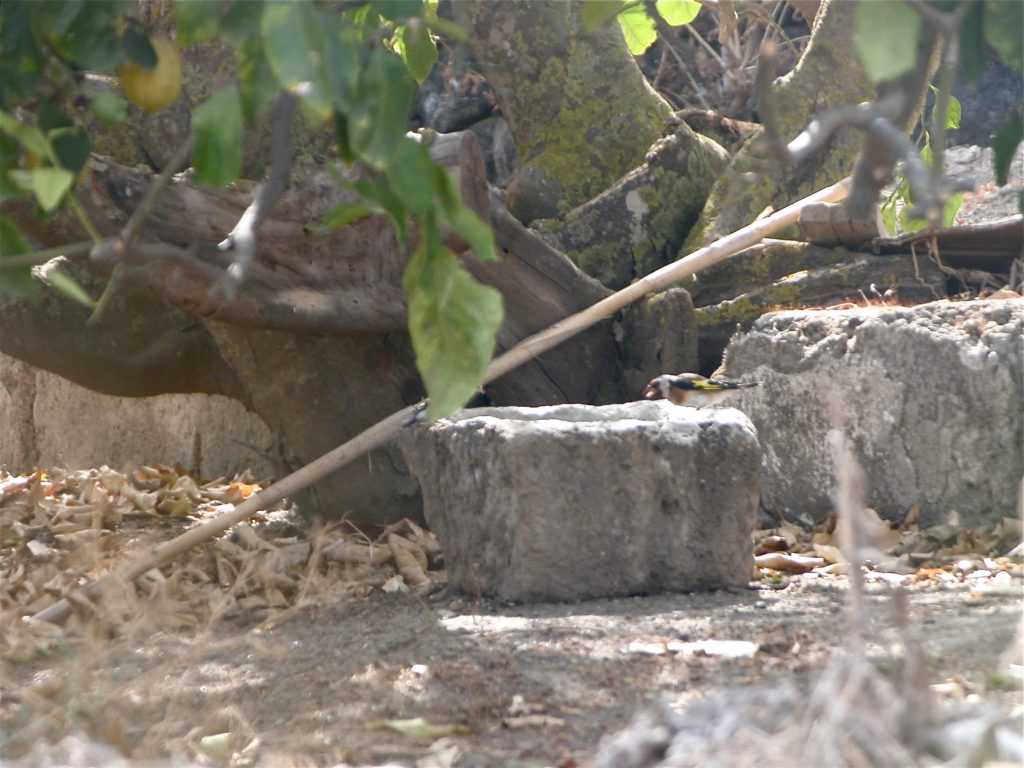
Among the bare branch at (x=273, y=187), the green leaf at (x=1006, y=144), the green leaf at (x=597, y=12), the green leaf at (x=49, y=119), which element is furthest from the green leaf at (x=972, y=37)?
the green leaf at (x=49, y=119)

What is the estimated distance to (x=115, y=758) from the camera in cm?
161

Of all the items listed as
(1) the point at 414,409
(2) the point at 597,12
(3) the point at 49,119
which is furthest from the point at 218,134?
(1) the point at 414,409

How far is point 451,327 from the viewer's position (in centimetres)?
173

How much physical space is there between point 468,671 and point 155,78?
1253 millimetres

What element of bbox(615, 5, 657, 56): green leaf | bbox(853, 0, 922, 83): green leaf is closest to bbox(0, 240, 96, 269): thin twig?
bbox(853, 0, 922, 83): green leaf

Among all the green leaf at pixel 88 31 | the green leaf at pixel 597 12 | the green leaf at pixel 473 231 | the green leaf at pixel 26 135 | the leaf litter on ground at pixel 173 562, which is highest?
the green leaf at pixel 597 12

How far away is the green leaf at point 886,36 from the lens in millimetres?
1428

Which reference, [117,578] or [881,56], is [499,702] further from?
[881,56]

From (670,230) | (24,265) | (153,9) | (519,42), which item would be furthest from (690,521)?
(519,42)

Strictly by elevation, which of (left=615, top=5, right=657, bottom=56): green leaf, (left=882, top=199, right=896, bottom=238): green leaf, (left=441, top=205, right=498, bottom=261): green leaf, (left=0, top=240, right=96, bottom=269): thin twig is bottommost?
(left=441, top=205, right=498, bottom=261): green leaf

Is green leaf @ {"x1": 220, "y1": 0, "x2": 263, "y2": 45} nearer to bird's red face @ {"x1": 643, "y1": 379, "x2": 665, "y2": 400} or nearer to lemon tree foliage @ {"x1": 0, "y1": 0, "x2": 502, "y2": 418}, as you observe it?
lemon tree foliage @ {"x1": 0, "y1": 0, "x2": 502, "y2": 418}

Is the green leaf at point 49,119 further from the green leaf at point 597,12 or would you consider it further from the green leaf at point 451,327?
the green leaf at point 597,12

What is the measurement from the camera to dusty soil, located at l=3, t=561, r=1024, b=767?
196 centimetres

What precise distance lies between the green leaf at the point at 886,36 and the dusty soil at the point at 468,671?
2.44ft
